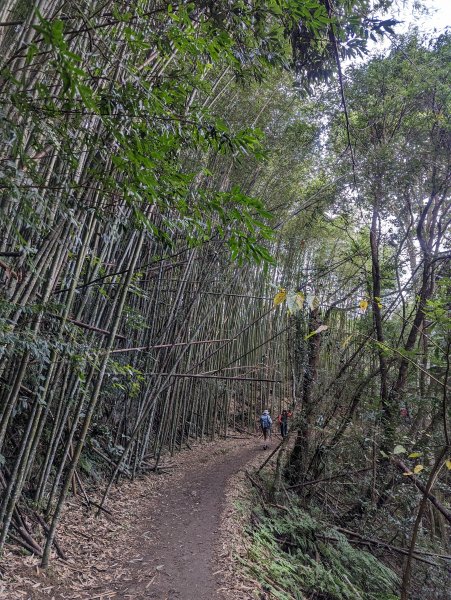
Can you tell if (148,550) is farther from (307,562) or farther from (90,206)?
(90,206)

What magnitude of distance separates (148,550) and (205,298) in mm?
3562

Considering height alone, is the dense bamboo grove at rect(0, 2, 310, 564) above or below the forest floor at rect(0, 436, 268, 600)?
above

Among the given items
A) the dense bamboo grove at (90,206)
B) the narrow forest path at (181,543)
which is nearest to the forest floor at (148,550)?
the narrow forest path at (181,543)

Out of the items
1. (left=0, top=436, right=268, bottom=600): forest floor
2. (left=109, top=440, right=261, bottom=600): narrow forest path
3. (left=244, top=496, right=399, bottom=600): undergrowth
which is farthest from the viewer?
(left=244, top=496, right=399, bottom=600): undergrowth

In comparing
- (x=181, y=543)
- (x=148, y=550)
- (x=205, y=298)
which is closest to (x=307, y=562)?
(x=181, y=543)

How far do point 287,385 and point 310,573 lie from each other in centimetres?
→ 688

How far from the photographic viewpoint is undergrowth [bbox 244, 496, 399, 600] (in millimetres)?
3164

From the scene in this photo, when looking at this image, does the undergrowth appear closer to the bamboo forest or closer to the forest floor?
the bamboo forest

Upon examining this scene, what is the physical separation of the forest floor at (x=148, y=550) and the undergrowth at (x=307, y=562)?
→ 0.78ft


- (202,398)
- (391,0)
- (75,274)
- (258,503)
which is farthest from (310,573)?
(391,0)

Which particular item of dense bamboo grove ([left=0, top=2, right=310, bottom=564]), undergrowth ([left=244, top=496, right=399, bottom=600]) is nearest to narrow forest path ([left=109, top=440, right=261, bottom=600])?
undergrowth ([left=244, top=496, right=399, bottom=600])

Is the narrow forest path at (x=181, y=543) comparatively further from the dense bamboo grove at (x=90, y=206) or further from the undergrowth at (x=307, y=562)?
the dense bamboo grove at (x=90, y=206)

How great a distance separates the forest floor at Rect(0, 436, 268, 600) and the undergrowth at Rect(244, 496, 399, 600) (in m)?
0.24

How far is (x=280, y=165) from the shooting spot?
6375mm
